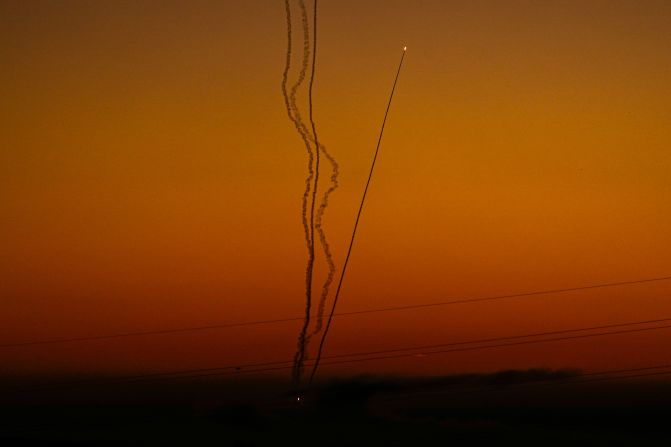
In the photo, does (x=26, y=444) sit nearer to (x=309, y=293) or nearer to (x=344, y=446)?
(x=344, y=446)

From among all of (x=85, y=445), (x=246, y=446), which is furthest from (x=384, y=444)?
(x=85, y=445)

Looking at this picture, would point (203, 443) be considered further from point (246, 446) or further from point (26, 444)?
point (26, 444)

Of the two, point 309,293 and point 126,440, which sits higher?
point 309,293

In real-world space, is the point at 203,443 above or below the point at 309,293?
below

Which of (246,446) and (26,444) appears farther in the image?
(246,446)

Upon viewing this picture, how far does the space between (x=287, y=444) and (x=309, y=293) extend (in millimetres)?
17391

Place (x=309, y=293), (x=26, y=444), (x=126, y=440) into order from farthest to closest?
(x=126, y=440) → (x=26, y=444) → (x=309, y=293)

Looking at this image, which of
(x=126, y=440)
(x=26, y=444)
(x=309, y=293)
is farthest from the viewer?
(x=126, y=440)

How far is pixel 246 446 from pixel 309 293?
16770 millimetres

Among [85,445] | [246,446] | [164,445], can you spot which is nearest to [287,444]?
[246,446]

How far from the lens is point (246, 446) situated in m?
45.8

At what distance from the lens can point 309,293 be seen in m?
30.7

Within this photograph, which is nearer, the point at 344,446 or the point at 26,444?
the point at 26,444

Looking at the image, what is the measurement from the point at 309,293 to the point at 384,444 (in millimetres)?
16616
